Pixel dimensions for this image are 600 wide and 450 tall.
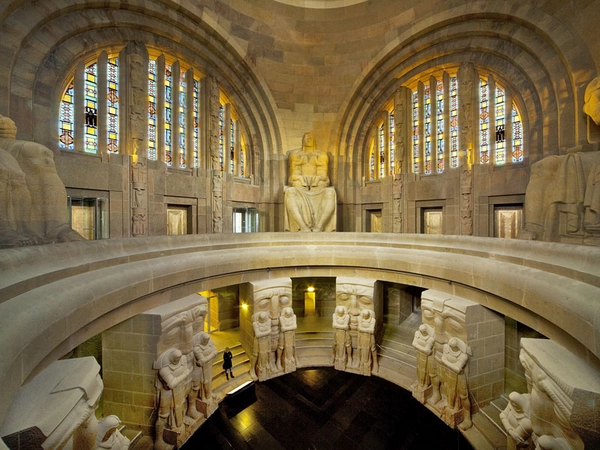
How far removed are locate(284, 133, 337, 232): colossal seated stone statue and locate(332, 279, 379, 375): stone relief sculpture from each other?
2.53 meters

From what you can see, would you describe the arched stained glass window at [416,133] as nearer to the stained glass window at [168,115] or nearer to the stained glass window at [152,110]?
the stained glass window at [168,115]

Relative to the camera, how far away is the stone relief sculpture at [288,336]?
5.26m

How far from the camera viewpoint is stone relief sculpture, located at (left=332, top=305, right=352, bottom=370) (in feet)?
17.8

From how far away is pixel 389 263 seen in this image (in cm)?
524

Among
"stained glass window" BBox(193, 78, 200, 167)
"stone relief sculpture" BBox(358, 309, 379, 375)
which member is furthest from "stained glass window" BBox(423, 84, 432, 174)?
"stained glass window" BBox(193, 78, 200, 167)

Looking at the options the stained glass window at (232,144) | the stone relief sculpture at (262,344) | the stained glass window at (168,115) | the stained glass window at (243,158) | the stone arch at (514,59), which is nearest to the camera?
the stone relief sculpture at (262,344)

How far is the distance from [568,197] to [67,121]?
388 inches

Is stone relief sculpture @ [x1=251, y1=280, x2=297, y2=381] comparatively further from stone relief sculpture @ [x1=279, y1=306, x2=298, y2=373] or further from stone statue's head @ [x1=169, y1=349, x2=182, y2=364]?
stone statue's head @ [x1=169, y1=349, x2=182, y2=364]

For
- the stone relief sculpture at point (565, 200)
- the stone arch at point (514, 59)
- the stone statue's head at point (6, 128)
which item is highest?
the stone arch at point (514, 59)

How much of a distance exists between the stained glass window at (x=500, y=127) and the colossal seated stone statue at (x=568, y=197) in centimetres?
264

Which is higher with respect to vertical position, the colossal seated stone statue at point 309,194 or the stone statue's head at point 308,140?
the stone statue's head at point 308,140

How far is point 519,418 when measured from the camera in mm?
2686

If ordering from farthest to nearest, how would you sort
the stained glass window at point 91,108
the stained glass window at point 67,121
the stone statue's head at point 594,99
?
the stained glass window at point 91,108 < the stained glass window at point 67,121 < the stone statue's head at point 594,99

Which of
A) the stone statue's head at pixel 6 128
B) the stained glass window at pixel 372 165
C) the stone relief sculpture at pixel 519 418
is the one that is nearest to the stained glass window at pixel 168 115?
the stone statue's head at pixel 6 128
